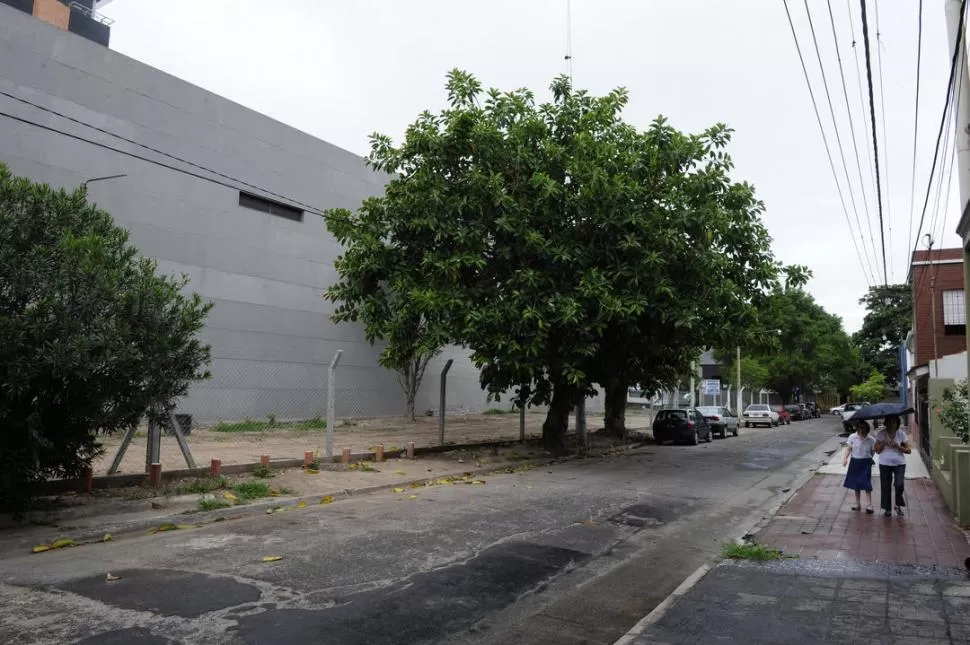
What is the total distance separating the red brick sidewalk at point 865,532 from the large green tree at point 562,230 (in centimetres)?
468

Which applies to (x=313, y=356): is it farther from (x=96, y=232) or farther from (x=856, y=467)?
(x=856, y=467)

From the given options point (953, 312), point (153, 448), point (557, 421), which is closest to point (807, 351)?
point (953, 312)

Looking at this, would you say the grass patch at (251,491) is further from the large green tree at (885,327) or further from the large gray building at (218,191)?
the large green tree at (885,327)

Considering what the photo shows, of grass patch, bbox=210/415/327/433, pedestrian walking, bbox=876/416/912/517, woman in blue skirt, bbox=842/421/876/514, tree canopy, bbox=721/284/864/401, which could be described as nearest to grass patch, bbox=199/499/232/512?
woman in blue skirt, bbox=842/421/876/514

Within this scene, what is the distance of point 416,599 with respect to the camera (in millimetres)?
5633

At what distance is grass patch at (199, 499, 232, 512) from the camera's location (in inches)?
358

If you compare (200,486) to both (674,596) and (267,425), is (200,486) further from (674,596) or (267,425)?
(267,425)

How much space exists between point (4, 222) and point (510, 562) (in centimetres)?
642

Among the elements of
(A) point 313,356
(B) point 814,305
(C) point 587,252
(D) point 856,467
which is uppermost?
(B) point 814,305

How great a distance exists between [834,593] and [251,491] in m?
7.63

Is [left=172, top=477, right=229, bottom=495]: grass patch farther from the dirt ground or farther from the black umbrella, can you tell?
the black umbrella

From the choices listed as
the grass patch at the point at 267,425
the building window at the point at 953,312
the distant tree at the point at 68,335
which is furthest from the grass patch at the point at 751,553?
the building window at the point at 953,312

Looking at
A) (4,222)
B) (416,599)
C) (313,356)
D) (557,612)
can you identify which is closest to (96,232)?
(4,222)

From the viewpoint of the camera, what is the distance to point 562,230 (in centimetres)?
1498
